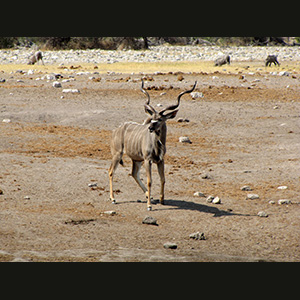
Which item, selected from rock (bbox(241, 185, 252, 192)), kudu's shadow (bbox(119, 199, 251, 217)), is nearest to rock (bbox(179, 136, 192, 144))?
rock (bbox(241, 185, 252, 192))

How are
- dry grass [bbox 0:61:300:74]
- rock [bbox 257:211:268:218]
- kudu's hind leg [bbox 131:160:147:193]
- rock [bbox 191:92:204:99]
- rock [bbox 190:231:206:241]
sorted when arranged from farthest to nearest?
dry grass [bbox 0:61:300:74], rock [bbox 191:92:204:99], kudu's hind leg [bbox 131:160:147:193], rock [bbox 257:211:268:218], rock [bbox 190:231:206:241]

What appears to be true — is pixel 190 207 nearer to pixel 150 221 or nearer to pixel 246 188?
pixel 150 221

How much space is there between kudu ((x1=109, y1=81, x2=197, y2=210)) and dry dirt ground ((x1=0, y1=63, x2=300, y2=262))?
547 mm

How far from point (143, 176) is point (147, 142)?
229 centimetres

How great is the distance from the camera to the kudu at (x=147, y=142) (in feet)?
32.2

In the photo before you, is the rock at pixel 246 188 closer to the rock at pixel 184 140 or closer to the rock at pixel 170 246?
the rock at pixel 170 246

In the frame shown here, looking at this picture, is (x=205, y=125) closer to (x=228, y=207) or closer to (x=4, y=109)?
(x=4, y=109)

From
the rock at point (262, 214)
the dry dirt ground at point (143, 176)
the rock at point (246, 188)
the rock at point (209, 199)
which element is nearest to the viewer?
the dry dirt ground at point (143, 176)

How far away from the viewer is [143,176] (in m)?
12.3

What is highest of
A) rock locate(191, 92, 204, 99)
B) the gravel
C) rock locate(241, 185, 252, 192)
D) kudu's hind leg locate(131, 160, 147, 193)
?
the gravel

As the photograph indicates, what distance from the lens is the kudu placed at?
980cm

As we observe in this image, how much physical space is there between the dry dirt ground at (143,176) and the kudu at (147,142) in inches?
21.6

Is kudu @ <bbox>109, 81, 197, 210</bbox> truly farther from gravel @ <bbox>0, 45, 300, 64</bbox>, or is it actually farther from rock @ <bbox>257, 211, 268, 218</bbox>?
gravel @ <bbox>0, 45, 300, 64</bbox>

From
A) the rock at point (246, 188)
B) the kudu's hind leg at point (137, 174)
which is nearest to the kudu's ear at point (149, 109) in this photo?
the kudu's hind leg at point (137, 174)
